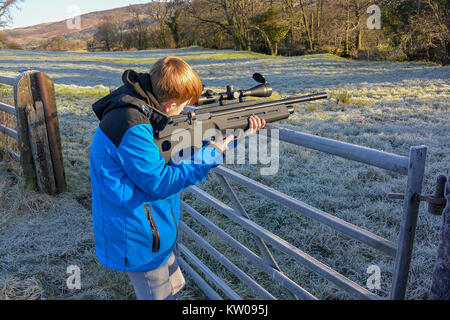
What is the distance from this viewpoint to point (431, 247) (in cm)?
351

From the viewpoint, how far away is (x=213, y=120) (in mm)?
2117

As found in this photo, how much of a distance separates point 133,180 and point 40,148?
3.38 metres

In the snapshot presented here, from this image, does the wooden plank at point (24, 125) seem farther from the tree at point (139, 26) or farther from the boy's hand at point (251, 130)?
the tree at point (139, 26)

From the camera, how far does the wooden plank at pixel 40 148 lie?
4.51 meters

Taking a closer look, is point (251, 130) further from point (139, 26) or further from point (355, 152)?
point (139, 26)

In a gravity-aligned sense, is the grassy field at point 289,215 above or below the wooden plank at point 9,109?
below

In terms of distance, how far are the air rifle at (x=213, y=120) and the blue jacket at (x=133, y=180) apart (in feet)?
0.40

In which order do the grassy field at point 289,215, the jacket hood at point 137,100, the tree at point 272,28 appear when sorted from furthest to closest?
1. the tree at point 272,28
2. the grassy field at point 289,215
3. the jacket hood at point 137,100

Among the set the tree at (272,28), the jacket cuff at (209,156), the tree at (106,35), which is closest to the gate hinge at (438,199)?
the jacket cuff at (209,156)

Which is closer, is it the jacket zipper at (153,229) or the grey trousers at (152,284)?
the jacket zipper at (153,229)
